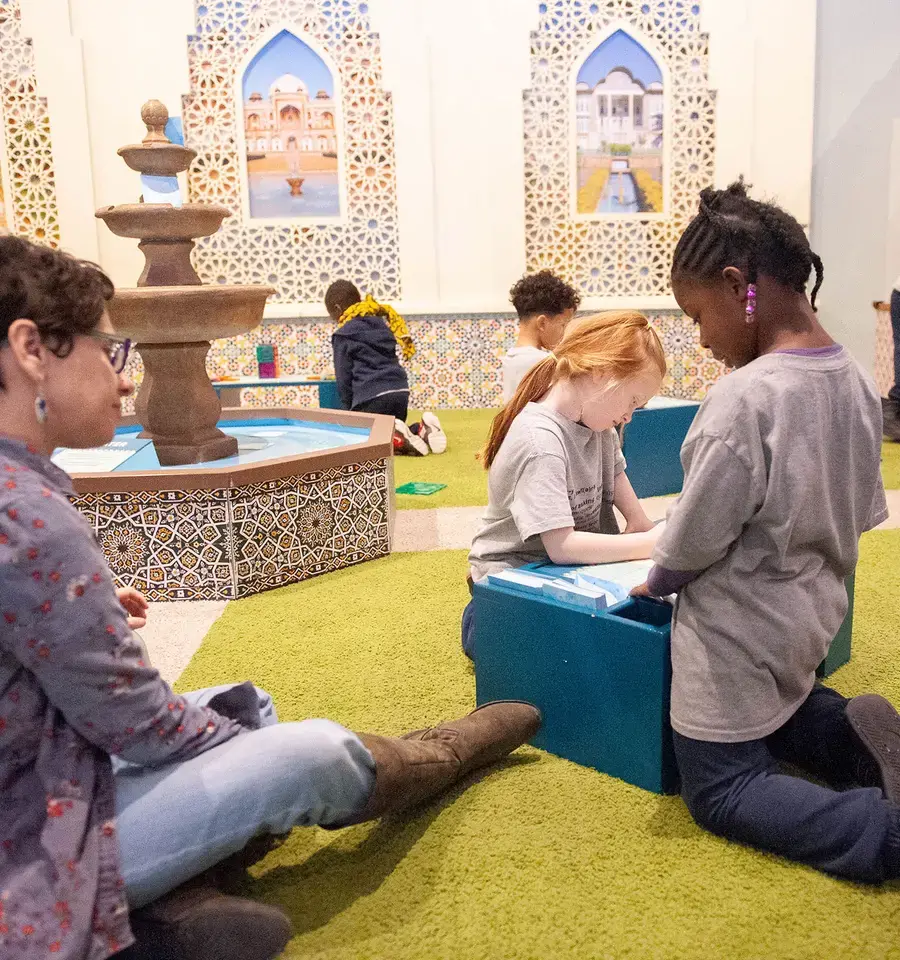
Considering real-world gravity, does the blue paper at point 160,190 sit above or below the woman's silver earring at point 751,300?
above

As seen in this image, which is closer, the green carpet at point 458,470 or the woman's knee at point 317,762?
the woman's knee at point 317,762

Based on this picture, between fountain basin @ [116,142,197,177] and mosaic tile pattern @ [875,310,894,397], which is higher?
fountain basin @ [116,142,197,177]

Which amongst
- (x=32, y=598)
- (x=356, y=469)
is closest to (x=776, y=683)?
(x=32, y=598)

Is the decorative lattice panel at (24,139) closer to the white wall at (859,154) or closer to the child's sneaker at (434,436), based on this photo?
the child's sneaker at (434,436)

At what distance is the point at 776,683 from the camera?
1.74m

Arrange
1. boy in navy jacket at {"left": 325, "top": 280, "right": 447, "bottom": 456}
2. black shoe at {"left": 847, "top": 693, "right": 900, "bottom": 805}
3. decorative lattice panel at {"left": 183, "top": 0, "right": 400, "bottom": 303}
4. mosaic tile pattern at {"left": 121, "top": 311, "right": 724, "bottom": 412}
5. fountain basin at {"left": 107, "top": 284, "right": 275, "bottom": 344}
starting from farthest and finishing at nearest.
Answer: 1. mosaic tile pattern at {"left": 121, "top": 311, "right": 724, "bottom": 412}
2. decorative lattice panel at {"left": 183, "top": 0, "right": 400, "bottom": 303}
3. boy in navy jacket at {"left": 325, "top": 280, "right": 447, "bottom": 456}
4. fountain basin at {"left": 107, "top": 284, "right": 275, "bottom": 344}
5. black shoe at {"left": 847, "top": 693, "right": 900, "bottom": 805}

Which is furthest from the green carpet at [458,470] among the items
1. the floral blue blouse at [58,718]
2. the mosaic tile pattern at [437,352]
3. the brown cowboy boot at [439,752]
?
the floral blue blouse at [58,718]

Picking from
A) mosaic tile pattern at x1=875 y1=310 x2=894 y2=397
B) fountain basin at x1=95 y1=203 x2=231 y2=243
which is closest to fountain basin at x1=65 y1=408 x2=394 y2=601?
fountain basin at x1=95 y1=203 x2=231 y2=243

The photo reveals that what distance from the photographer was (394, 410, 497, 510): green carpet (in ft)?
15.5

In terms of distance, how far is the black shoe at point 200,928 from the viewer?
1374mm

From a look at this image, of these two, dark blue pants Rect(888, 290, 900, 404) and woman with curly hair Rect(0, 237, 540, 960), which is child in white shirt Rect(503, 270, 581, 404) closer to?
dark blue pants Rect(888, 290, 900, 404)

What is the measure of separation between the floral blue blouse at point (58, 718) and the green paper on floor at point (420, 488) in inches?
140

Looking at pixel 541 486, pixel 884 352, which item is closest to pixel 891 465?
pixel 884 352

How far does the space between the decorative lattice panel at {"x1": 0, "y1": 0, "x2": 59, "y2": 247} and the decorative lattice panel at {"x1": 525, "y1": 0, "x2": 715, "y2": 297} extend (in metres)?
3.83
